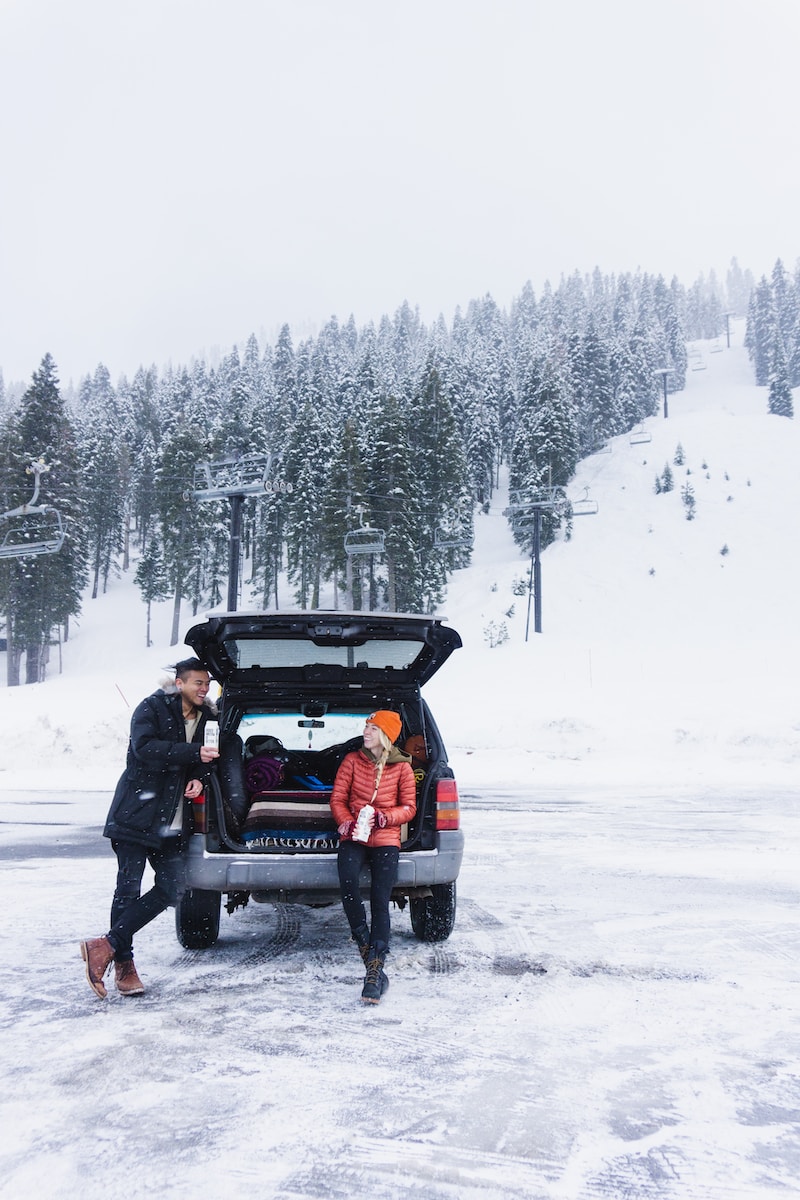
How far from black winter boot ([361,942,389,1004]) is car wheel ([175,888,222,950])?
120cm

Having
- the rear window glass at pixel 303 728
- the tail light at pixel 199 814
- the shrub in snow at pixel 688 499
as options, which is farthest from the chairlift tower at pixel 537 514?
the tail light at pixel 199 814

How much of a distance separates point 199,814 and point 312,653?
1.41 metres

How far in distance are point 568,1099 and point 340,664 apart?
3088 mm

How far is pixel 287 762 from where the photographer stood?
5.96m

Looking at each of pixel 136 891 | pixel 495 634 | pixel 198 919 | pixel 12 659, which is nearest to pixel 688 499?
pixel 495 634

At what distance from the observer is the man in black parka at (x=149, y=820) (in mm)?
4238

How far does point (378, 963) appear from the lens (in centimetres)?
429

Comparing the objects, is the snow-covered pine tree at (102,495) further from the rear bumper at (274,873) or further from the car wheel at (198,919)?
the rear bumper at (274,873)

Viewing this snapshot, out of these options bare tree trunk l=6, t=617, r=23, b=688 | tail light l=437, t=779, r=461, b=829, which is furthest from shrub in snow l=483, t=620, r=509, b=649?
tail light l=437, t=779, r=461, b=829

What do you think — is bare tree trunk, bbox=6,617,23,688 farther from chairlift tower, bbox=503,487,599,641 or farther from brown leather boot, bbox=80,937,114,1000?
brown leather boot, bbox=80,937,114,1000

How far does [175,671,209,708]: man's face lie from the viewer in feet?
15.0

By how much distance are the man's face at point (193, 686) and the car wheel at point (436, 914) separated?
76.6 inches

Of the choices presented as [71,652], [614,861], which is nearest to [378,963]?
[614,861]

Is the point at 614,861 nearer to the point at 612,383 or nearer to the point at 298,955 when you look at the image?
the point at 298,955
